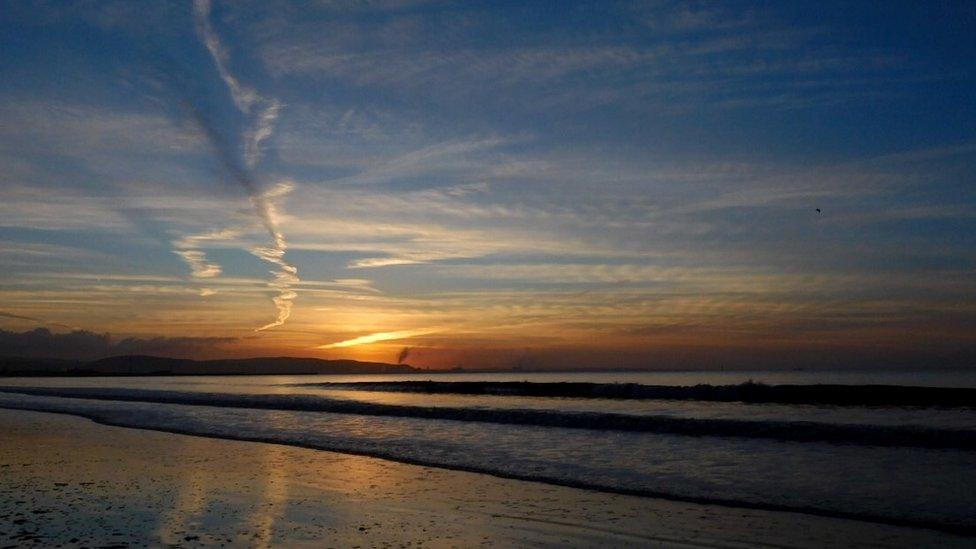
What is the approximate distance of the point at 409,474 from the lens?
1405cm

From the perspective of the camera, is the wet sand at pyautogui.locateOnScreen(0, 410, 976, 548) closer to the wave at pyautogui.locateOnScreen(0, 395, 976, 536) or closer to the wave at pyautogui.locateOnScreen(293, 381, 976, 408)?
the wave at pyautogui.locateOnScreen(0, 395, 976, 536)

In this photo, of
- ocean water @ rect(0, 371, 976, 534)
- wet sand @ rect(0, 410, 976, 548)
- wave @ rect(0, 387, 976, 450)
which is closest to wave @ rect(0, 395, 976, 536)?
ocean water @ rect(0, 371, 976, 534)

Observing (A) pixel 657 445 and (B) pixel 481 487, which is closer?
(B) pixel 481 487

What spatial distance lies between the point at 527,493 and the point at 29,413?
3000cm

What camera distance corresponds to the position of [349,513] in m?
9.98

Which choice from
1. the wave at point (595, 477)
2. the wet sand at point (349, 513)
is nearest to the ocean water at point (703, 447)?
Answer: the wave at point (595, 477)

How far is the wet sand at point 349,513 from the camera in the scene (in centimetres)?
844

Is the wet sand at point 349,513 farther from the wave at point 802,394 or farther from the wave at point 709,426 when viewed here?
the wave at point 802,394

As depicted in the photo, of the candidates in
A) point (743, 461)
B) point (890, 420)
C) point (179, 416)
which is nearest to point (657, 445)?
point (743, 461)

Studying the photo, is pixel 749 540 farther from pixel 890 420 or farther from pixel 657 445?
Result: pixel 890 420

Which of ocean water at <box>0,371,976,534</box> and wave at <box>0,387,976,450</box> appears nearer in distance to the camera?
ocean water at <box>0,371,976,534</box>

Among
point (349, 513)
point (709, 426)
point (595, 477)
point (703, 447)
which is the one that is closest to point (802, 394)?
point (709, 426)

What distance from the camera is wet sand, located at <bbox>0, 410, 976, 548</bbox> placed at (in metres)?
8.44

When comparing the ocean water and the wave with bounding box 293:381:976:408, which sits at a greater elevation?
A: the wave with bounding box 293:381:976:408
